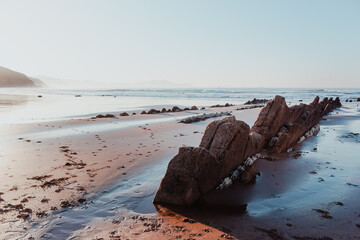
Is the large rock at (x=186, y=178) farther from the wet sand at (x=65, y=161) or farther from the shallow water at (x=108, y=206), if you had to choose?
the wet sand at (x=65, y=161)

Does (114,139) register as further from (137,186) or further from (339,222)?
Answer: (339,222)

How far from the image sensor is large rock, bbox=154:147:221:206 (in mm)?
4340

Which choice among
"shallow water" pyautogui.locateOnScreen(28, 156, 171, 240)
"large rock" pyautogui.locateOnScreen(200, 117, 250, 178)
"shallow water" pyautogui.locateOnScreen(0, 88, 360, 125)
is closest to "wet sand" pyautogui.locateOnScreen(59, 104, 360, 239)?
"shallow water" pyautogui.locateOnScreen(28, 156, 171, 240)

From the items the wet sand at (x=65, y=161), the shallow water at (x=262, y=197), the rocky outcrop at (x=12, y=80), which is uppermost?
the rocky outcrop at (x=12, y=80)

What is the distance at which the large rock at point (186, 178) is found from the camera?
4.34 m

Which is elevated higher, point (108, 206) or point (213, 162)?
point (213, 162)

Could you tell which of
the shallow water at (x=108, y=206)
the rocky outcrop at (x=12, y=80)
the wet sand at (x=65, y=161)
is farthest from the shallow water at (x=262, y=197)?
the rocky outcrop at (x=12, y=80)

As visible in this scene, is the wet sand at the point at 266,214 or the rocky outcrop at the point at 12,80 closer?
the wet sand at the point at 266,214

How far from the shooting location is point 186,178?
173 inches

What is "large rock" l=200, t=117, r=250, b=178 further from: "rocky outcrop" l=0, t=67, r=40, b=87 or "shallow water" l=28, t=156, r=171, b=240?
"rocky outcrop" l=0, t=67, r=40, b=87

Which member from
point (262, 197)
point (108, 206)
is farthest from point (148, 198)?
point (262, 197)

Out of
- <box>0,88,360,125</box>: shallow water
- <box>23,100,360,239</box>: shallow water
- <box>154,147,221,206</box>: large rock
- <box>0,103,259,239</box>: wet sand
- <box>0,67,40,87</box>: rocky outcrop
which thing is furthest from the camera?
<box>0,67,40,87</box>: rocky outcrop

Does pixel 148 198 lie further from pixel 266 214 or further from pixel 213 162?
pixel 266 214

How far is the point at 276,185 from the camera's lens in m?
5.32
